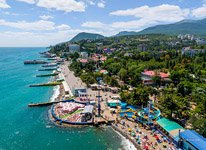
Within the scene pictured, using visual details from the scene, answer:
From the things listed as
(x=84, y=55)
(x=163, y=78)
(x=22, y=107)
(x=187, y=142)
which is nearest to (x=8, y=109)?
(x=22, y=107)

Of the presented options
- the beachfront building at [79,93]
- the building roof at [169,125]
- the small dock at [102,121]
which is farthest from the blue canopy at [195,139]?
the beachfront building at [79,93]

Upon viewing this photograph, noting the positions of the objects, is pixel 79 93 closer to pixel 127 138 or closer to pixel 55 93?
pixel 55 93

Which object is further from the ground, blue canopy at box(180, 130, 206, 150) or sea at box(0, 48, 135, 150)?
blue canopy at box(180, 130, 206, 150)

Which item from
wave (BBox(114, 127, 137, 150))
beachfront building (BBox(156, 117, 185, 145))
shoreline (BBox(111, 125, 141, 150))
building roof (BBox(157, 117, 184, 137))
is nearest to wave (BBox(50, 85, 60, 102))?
shoreline (BBox(111, 125, 141, 150))

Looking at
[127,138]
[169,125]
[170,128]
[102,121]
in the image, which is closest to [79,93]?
[102,121]

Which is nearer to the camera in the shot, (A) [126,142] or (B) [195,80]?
(A) [126,142]

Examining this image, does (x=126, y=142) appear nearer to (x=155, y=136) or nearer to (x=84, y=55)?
(x=155, y=136)

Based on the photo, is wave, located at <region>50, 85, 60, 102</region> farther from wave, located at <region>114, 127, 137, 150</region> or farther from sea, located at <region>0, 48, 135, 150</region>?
wave, located at <region>114, 127, 137, 150</region>

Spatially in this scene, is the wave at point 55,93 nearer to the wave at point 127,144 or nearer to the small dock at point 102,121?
the small dock at point 102,121
